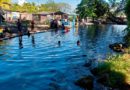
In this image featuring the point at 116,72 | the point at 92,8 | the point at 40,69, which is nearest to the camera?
the point at 116,72

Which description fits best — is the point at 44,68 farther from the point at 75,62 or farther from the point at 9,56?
the point at 9,56

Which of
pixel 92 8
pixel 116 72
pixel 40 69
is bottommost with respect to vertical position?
pixel 40 69

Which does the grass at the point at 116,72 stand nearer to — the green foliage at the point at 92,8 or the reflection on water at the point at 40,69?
the reflection on water at the point at 40,69

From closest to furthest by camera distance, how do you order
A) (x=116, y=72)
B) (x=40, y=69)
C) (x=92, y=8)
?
1. (x=116, y=72)
2. (x=40, y=69)
3. (x=92, y=8)

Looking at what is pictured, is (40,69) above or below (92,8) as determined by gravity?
below

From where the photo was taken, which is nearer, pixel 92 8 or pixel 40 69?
pixel 40 69

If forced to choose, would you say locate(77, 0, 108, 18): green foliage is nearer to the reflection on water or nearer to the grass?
the reflection on water

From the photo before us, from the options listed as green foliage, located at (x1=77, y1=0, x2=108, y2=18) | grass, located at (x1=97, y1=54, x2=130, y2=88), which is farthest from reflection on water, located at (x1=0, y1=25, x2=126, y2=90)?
green foliage, located at (x1=77, y1=0, x2=108, y2=18)

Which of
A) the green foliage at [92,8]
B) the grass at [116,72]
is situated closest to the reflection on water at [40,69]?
the grass at [116,72]

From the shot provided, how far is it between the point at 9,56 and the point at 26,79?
32.0 ft

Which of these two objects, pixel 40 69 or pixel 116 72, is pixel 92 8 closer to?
pixel 40 69

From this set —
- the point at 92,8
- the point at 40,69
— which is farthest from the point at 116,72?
the point at 92,8

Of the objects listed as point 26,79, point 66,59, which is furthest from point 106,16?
point 26,79

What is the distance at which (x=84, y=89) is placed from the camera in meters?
17.3
